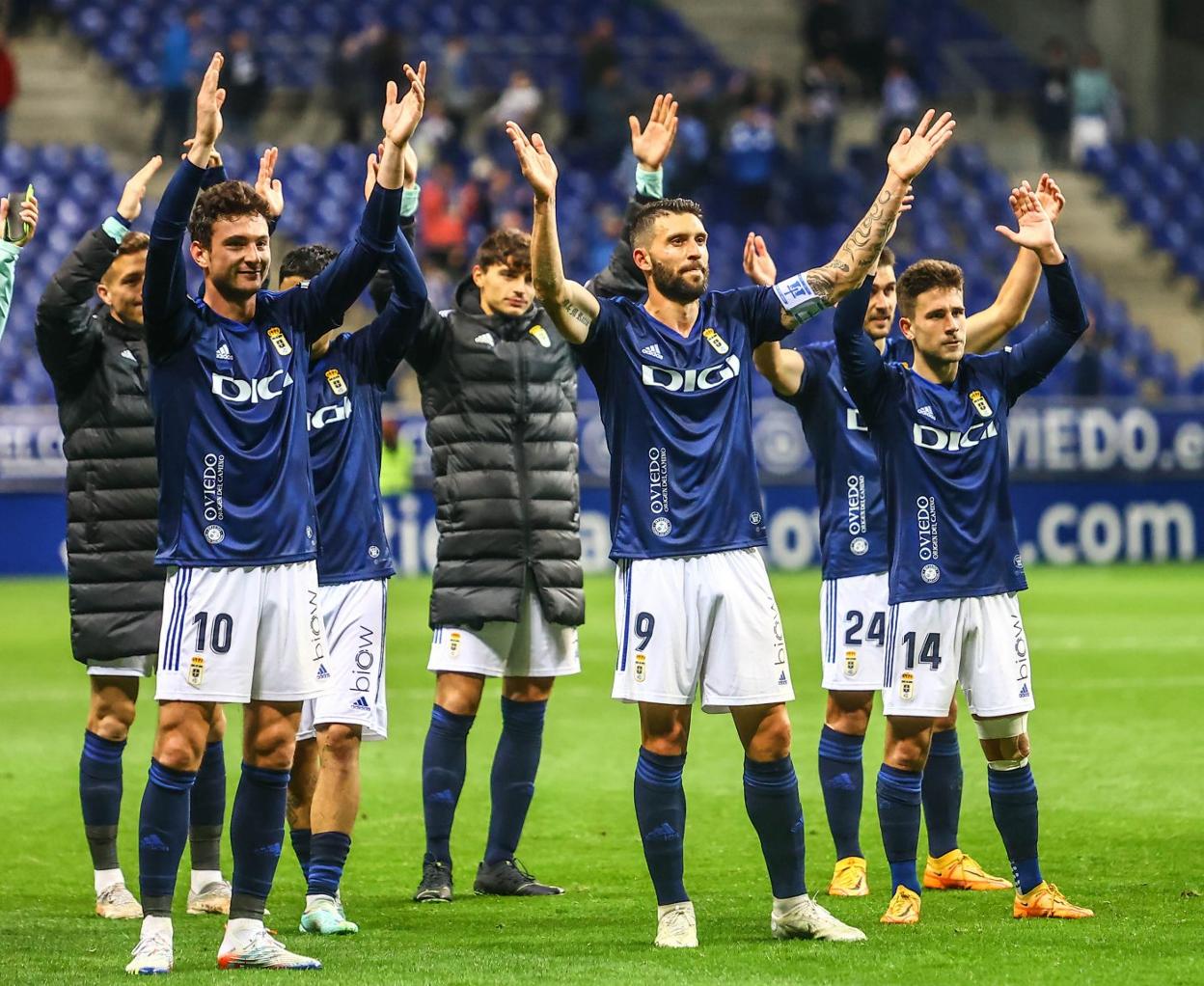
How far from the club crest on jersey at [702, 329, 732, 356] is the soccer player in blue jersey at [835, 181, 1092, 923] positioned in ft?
1.32

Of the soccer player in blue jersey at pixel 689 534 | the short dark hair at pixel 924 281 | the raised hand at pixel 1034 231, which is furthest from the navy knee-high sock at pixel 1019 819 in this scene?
the raised hand at pixel 1034 231

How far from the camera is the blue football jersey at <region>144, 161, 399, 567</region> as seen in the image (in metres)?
6.20

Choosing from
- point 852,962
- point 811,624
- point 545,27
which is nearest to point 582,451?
point 811,624

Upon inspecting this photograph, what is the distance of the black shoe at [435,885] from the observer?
297 inches

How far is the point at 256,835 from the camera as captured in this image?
6.25 m

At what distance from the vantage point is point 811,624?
16859 mm

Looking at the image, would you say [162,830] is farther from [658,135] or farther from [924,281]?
[924,281]

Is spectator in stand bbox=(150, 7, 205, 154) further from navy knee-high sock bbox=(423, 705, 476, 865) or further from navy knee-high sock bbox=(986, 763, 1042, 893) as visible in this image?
navy knee-high sock bbox=(986, 763, 1042, 893)

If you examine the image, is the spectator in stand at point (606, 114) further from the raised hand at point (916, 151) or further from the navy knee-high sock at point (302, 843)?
the raised hand at point (916, 151)

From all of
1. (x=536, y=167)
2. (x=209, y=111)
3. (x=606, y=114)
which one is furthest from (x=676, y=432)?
(x=606, y=114)

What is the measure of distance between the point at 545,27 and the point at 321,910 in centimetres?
2430

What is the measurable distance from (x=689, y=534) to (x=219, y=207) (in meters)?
1.81

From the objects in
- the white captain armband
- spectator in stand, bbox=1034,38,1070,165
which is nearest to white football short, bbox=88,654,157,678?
the white captain armband

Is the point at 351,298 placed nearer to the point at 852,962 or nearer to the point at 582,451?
the point at 852,962
